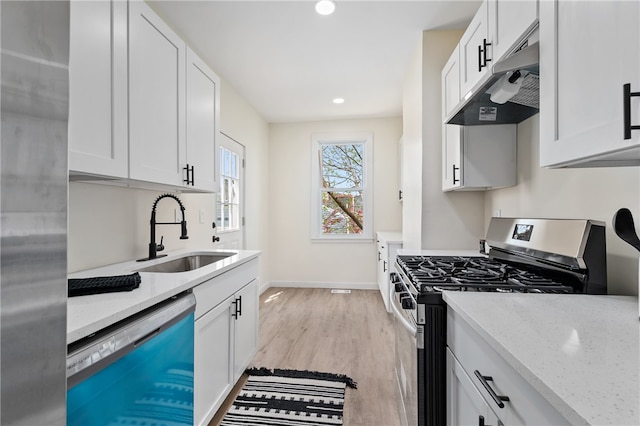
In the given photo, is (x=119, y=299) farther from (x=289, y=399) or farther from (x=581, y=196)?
(x=581, y=196)

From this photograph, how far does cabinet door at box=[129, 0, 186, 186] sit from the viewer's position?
152cm

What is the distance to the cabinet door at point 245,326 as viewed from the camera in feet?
6.54

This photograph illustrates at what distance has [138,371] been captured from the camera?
3.48ft

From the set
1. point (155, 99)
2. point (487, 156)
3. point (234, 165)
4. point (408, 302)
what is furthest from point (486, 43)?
point (234, 165)

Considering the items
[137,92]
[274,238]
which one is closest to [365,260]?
[274,238]

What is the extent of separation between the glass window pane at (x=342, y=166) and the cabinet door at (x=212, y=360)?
3339mm

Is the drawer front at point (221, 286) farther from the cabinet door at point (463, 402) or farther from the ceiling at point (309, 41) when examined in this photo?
the ceiling at point (309, 41)

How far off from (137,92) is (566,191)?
2171mm

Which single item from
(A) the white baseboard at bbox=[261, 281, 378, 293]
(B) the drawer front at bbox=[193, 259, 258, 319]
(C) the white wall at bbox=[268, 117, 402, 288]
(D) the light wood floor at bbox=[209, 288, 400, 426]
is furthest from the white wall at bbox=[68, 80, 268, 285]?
(A) the white baseboard at bbox=[261, 281, 378, 293]

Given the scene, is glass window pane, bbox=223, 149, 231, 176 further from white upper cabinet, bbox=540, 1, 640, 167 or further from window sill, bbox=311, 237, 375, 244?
white upper cabinet, bbox=540, 1, 640, 167

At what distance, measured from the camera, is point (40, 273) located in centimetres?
27

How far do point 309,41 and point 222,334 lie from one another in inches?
95.1

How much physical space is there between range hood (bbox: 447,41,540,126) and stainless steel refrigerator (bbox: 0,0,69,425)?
1355mm

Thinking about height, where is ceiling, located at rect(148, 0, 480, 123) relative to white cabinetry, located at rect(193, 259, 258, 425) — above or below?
above
